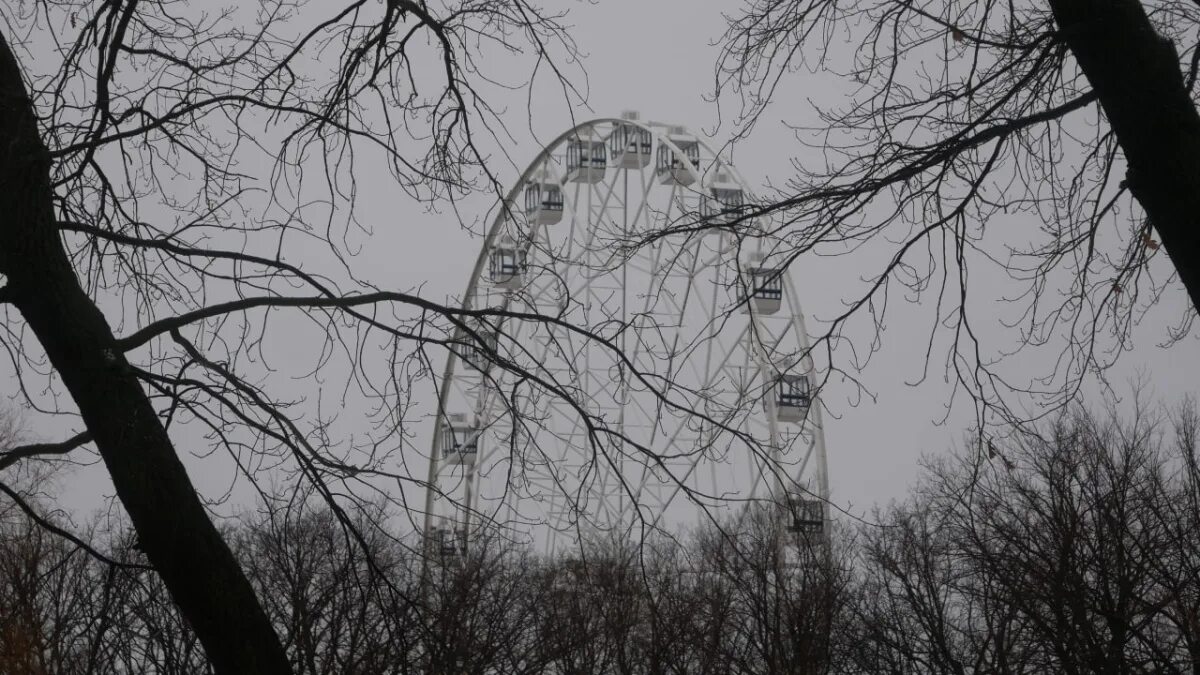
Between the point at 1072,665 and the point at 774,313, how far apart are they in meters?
17.4

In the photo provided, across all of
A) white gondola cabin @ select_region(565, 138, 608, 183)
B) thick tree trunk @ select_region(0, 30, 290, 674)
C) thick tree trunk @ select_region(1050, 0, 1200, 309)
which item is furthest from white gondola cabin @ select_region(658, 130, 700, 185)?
thick tree trunk @ select_region(0, 30, 290, 674)

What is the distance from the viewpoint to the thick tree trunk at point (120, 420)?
484 centimetres

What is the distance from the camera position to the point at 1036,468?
81.5 ft

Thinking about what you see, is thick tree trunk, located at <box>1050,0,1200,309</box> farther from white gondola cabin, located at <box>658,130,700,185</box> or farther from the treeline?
white gondola cabin, located at <box>658,130,700,185</box>

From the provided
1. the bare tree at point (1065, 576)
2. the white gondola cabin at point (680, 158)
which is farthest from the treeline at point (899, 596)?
the white gondola cabin at point (680, 158)

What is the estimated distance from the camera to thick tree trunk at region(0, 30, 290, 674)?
4844 mm

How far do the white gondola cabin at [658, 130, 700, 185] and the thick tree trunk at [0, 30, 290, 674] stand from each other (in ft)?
106

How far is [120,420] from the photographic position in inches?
194

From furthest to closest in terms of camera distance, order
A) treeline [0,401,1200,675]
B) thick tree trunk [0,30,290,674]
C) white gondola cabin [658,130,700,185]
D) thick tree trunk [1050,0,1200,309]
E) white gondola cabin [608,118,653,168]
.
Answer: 1. white gondola cabin [608,118,653,168]
2. white gondola cabin [658,130,700,185]
3. treeline [0,401,1200,675]
4. thick tree trunk [1050,0,1200,309]
5. thick tree trunk [0,30,290,674]

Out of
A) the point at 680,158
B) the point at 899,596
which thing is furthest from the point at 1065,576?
the point at 680,158

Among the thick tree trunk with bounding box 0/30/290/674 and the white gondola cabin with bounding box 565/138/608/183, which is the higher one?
the white gondola cabin with bounding box 565/138/608/183

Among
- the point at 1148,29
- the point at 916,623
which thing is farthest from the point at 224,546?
the point at 916,623

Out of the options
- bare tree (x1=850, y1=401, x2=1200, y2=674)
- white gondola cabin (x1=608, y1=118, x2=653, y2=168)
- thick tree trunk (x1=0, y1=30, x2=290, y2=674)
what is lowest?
thick tree trunk (x1=0, y1=30, x2=290, y2=674)

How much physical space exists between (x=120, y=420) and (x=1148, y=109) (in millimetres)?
3253
